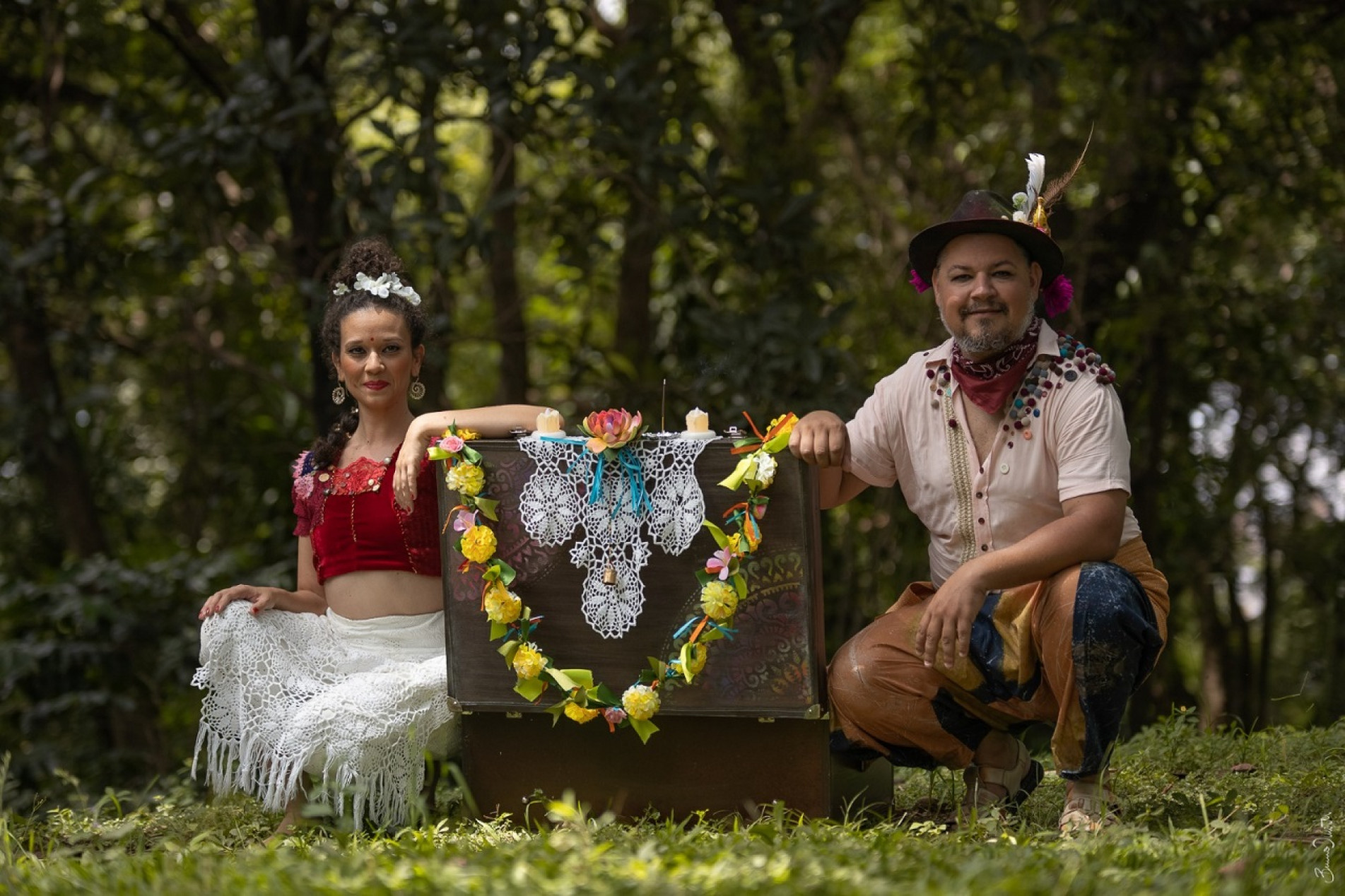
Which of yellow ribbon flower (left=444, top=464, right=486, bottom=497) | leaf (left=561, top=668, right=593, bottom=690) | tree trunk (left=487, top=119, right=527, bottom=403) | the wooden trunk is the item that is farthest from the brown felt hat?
tree trunk (left=487, top=119, right=527, bottom=403)

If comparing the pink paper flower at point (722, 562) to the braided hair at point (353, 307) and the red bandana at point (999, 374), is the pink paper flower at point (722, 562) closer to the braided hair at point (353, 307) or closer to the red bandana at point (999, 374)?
the red bandana at point (999, 374)

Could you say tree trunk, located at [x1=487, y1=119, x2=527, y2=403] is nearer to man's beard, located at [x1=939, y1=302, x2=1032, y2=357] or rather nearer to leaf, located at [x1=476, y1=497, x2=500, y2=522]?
leaf, located at [x1=476, y1=497, x2=500, y2=522]

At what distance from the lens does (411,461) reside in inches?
135

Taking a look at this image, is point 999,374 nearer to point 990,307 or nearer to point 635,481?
point 990,307

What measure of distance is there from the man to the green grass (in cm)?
23

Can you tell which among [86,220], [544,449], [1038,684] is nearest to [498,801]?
[544,449]

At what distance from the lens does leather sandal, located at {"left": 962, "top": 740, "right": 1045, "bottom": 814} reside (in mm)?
3406

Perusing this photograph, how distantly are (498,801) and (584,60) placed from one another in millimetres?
3029

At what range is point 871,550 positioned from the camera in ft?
19.7

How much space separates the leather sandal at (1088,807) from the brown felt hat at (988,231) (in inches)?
47.9

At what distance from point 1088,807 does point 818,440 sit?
1033 millimetres

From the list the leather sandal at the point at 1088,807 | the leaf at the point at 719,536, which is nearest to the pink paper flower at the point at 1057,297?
the leaf at the point at 719,536

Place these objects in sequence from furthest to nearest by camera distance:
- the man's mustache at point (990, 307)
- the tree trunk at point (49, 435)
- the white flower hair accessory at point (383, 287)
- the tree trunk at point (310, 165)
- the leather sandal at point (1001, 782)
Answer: the tree trunk at point (49, 435)
the tree trunk at point (310, 165)
the white flower hair accessory at point (383, 287)
the leather sandal at point (1001, 782)
the man's mustache at point (990, 307)

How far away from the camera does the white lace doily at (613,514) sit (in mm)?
3176
